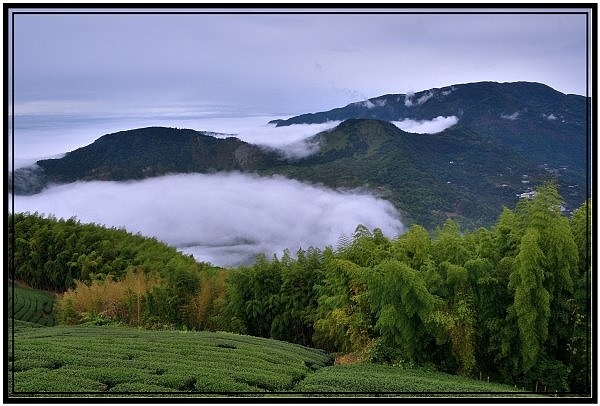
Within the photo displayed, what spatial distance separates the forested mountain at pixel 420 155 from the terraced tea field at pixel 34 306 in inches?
258

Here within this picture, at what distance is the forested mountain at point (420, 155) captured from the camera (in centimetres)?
1931

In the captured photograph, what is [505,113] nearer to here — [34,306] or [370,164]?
[370,164]

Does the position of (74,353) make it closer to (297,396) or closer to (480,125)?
(297,396)

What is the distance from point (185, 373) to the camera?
25.1 feet

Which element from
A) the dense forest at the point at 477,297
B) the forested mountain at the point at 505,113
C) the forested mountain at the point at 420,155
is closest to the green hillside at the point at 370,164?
the forested mountain at the point at 420,155

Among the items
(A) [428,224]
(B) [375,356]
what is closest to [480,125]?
(A) [428,224]

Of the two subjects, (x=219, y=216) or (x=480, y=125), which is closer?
(x=480, y=125)

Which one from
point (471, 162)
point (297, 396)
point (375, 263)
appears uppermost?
point (471, 162)

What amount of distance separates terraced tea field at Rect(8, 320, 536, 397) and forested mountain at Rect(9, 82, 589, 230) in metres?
5.59

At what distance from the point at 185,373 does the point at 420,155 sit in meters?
25.4

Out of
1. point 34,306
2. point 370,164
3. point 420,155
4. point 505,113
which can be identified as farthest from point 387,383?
point 420,155

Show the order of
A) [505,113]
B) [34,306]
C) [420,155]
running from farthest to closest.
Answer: [420,155] → [34,306] → [505,113]

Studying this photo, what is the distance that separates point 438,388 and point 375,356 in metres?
2.38

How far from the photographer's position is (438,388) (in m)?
7.38
